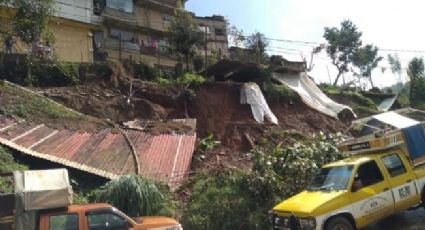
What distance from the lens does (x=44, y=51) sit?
2458 cm

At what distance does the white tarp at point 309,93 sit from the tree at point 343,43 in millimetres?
16464

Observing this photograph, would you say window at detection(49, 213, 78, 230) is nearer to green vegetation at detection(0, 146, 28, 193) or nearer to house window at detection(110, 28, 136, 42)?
green vegetation at detection(0, 146, 28, 193)

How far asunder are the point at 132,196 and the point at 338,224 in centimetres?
515

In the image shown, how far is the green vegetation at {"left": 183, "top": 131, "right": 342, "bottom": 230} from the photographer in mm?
12039

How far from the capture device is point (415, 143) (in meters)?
12.3

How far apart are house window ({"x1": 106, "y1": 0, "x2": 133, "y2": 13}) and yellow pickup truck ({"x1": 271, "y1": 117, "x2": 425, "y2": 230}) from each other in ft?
89.6

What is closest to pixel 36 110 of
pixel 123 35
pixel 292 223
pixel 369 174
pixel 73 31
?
pixel 292 223

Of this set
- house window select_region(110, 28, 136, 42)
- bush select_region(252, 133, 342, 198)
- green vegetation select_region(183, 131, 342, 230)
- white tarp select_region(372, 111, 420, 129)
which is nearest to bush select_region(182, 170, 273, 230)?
green vegetation select_region(183, 131, 342, 230)

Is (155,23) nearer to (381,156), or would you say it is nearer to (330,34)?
(330,34)

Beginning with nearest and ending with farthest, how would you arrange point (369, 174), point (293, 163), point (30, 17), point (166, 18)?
point (369, 174) < point (293, 163) < point (30, 17) < point (166, 18)

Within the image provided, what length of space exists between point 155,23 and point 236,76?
15.0 metres

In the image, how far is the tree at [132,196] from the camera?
12000mm

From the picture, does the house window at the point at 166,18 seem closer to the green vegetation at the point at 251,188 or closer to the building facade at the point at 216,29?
the building facade at the point at 216,29

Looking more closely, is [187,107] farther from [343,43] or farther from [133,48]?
[343,43]
